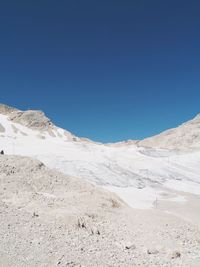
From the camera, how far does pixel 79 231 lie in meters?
15.9

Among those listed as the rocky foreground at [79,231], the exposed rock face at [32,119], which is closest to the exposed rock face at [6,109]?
the exposed rock face at [32,119]

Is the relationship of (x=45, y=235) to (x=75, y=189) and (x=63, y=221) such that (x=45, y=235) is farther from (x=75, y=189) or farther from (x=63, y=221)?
(x=75, y=189)

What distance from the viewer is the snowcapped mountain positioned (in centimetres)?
4676

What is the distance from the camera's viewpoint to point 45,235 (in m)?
14.9

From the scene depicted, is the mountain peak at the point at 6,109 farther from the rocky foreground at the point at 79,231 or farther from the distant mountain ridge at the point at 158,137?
the rocky foreground at the point at 79,231

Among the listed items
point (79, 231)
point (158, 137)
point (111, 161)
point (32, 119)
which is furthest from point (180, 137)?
point (79, 231)

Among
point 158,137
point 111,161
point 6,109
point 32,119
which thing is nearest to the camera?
→ point 111,161

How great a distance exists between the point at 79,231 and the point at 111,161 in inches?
1910

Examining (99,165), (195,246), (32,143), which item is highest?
(32,143)

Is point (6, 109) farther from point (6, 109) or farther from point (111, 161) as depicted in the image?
point (111, 161)

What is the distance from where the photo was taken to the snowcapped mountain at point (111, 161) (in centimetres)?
4676

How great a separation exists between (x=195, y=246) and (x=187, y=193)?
30.0 m

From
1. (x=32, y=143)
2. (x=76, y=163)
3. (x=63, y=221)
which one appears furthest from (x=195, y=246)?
(x=32, y=143)

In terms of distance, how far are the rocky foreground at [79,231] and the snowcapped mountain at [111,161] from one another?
14.1 m
